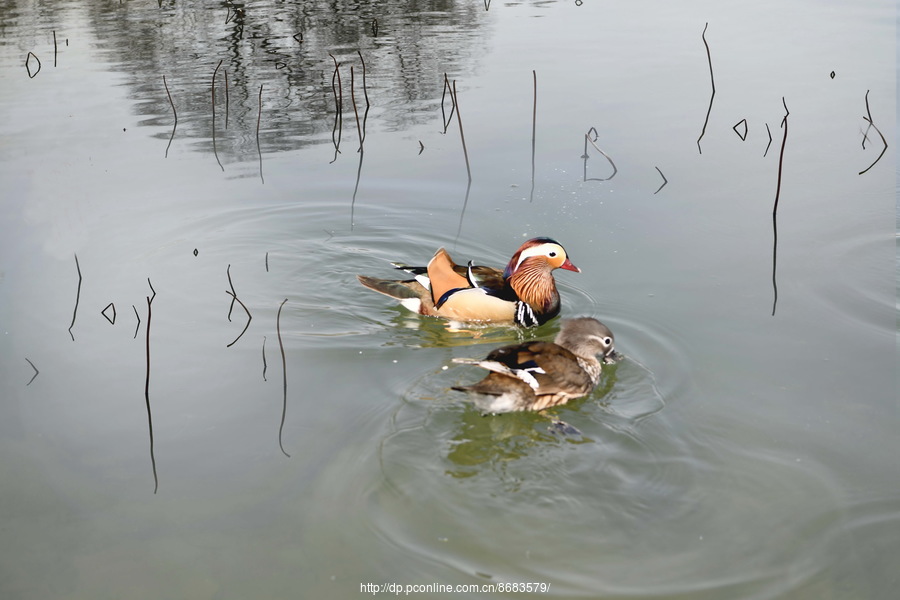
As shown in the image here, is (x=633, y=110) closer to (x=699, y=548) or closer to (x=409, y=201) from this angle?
(x=409, y=201)

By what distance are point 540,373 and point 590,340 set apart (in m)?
0.60

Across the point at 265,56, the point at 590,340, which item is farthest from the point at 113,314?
the point at 265,56

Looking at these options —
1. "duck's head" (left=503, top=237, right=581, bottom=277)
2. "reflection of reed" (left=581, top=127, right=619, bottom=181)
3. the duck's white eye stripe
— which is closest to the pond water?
"reflection of reed" (left=581, top=127, right=619, bottom=181)

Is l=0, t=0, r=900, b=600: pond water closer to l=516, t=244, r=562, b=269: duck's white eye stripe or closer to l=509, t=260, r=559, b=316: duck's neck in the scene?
l=509, t=260, r=559, b=316: duck's neck

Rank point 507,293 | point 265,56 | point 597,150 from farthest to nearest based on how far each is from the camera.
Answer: point 265,56 → point 597,150 → point 507,293

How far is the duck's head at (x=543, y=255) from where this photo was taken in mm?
6992

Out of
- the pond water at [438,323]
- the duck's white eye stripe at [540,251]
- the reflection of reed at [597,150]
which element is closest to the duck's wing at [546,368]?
the pond water at [438,323]

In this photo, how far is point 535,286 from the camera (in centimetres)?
700

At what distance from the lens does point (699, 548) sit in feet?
14.5

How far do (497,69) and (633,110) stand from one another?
7.76 ft

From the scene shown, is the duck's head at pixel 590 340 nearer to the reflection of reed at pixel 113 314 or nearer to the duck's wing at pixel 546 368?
the duck's wing at pixel 546 368

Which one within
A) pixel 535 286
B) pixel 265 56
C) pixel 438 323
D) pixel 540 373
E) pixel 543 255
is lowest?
pixel 438 323

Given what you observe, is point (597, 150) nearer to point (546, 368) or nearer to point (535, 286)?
point (535, 286)

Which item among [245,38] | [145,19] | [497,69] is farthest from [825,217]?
[145,19]
